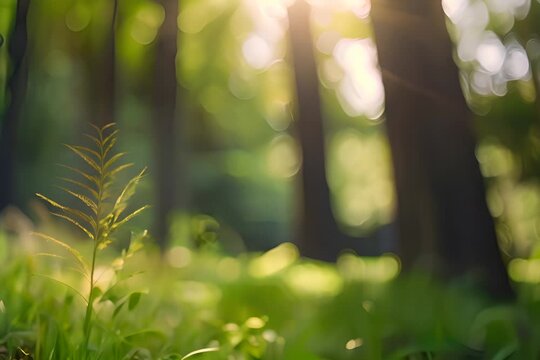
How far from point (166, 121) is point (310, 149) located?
2705 mm

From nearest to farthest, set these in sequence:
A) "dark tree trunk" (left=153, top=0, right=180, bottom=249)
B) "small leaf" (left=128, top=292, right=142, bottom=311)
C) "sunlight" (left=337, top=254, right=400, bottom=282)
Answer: "small leaf" (left=128, top=292, right=142, bottom=311) < "sunlight" (left=337, top=254, right=400, bottom=282) < "dark tree trunk" (left=153, top=0, right=180, bottom=249)

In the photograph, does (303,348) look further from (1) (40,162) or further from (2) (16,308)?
(1) (40,162)

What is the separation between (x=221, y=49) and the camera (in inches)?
656

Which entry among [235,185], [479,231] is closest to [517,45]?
[479,231]

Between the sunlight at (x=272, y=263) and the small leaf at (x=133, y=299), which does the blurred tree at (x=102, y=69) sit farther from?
the small leaf at (x=133, y=299)

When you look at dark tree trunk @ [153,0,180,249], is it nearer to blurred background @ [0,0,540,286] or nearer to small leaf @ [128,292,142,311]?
blurred background @ [0,0,540,286]

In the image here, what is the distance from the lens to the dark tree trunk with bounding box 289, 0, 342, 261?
39.7 feet

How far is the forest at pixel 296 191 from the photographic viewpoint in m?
3.82

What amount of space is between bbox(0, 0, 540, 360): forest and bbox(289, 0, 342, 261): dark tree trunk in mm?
37

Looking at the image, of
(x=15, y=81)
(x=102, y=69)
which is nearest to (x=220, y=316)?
(x=15, y=81)

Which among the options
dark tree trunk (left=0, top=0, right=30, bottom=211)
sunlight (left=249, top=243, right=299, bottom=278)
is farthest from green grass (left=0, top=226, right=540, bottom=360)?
dark tree trunk (left=0, top=0, right=30, bottom=211)

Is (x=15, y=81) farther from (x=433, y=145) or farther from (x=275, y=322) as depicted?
(x=275, y=322)

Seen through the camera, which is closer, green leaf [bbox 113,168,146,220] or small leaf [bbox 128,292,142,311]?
green leaf [bbox 113,168,146,220]

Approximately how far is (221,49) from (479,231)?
12267mm
